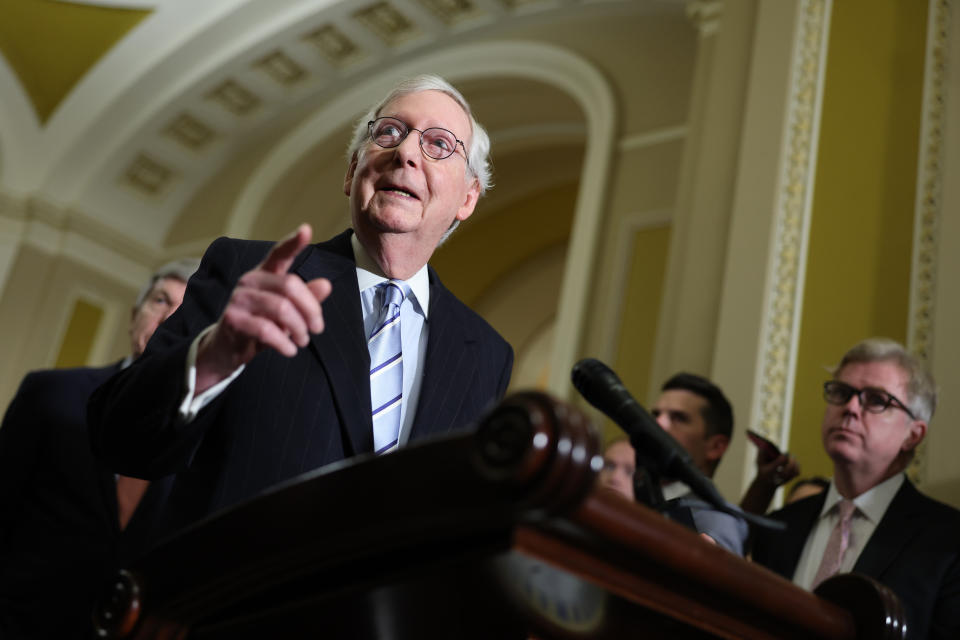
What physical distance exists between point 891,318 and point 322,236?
6.31 metres

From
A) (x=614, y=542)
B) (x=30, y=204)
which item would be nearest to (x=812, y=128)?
(x=614, y=542)

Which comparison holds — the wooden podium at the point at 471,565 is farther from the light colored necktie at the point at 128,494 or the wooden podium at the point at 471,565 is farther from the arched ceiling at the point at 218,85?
the arched ceiling at the point at 218,85

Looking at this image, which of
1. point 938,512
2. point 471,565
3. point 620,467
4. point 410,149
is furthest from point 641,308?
point 471,565

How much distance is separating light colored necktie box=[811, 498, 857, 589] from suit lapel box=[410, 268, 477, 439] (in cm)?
139

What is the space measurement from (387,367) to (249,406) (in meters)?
0.20

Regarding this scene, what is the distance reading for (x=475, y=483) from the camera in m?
0.66

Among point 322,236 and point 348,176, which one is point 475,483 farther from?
point 322,236

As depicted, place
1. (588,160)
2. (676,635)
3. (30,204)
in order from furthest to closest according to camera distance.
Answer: (30,204), (588,160), (676,635)

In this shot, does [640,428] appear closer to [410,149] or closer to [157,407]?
[157,407]

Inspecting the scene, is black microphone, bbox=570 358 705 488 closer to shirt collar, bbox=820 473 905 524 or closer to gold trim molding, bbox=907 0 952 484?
shirt collar, bbox=820 473 905 524

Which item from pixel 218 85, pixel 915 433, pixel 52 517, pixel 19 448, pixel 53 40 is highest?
pixel 53 40

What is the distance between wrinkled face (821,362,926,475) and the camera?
8.30 feet

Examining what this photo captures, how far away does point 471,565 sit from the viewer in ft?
2.33

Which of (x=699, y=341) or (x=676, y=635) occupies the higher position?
(x=699, y=341)
